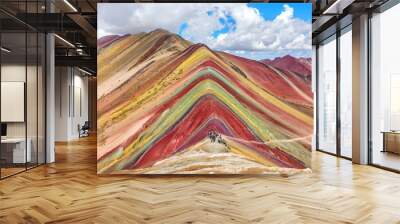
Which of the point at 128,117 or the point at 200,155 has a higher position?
the point at 128,117

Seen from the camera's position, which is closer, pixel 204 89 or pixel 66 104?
pixel 204 89

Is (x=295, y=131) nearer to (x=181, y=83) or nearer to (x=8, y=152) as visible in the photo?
(x=181, y=83)

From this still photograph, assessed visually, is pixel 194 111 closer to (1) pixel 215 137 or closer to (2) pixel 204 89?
(2) pixel 204 89

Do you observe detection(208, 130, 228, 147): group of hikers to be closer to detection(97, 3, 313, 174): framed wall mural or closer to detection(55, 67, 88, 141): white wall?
detection(97, 3, 313, 174): framed wall mural

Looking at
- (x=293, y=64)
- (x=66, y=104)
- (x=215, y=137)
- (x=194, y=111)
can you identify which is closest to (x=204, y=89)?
(x=194, y=111)

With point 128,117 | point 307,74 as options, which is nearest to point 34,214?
point 128,117

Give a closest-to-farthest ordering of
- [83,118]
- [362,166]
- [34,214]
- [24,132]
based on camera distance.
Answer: [34,214]
[24,132]
[362,166]
[83,118]
